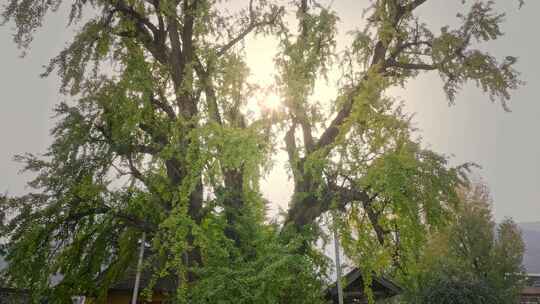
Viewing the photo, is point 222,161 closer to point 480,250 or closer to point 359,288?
point 359,288

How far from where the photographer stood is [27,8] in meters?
8.55

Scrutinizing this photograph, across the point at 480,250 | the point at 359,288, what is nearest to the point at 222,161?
the point at 359,288

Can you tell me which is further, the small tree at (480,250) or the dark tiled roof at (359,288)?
the small tree at (480,250)

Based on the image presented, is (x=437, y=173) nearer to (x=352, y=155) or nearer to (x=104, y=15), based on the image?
(x=352, y=155)

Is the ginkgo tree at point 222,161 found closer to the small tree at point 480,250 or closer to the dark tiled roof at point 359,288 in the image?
the dark tiled roof at point 359,288

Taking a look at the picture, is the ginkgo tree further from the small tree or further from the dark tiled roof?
the small tree

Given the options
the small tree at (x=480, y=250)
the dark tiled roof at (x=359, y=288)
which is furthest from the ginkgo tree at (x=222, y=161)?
the small tree at (x=480, y=250)

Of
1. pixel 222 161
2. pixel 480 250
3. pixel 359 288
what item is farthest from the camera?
pixel 480 250

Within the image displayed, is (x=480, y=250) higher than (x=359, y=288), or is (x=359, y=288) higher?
(x=480, y=250)

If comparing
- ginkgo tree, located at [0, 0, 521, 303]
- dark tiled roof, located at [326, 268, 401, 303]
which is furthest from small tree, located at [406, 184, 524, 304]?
ginkgo tree, located at [0, 0, 521, 303]

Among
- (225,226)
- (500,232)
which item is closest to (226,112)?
(225,226)

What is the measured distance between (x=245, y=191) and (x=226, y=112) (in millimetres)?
2494

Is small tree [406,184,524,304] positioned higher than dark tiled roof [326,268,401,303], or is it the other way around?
small tree [406,184,524,304]

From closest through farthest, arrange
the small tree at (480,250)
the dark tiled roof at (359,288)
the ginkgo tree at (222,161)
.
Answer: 1. the ginkgo tree at (222,161)
2. the dark tiled roof at (359,288)
3. the small tree at (480,250)
